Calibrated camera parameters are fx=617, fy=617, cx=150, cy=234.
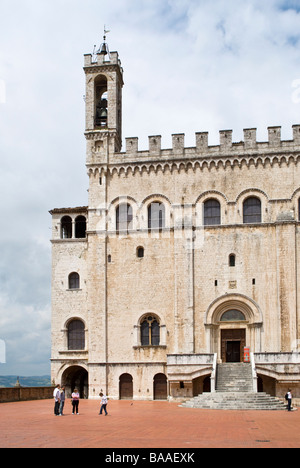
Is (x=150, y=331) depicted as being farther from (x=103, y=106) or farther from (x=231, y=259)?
(x=103, y=106)

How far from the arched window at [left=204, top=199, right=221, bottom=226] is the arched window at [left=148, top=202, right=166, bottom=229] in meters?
3.03

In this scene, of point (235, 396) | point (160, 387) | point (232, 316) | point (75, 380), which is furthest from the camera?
point (75, 380)

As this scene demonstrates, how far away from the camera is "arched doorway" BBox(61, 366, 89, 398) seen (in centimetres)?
4578

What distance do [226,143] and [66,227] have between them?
14.3m

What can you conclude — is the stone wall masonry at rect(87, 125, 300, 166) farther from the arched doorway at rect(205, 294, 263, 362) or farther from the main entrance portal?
the main entrance portal

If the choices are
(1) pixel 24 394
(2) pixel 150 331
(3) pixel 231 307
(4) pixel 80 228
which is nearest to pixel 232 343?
(3) pixel 231 307

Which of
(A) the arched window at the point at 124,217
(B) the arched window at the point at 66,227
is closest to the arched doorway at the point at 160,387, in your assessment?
(A) the arched window at the point at 124,217

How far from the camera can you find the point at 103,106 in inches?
1937

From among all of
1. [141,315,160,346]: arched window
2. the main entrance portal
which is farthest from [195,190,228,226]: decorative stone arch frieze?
the main entrance portal

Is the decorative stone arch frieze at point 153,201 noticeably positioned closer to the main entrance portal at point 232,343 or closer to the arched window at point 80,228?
the arched window at point 80,228

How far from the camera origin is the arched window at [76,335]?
4569 centimetres

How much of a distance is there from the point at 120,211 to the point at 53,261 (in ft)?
22.0
